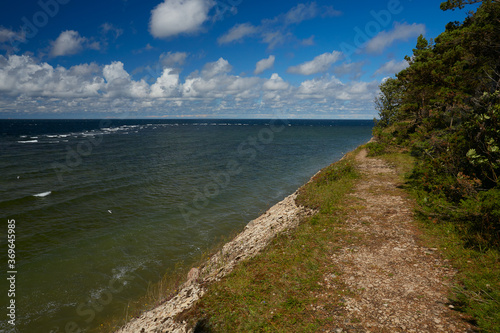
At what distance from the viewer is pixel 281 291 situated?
8086 mm

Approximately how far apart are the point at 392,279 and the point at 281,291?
391 cm

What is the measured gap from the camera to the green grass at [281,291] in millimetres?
6984

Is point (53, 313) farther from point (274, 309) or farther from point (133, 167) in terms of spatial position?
point (133, 167)

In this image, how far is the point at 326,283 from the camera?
8297 mm

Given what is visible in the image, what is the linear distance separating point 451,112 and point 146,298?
73.2 feet

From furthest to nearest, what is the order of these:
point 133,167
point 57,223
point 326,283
A: 1. point 133,167
2. point 57,223
3. point 326,283

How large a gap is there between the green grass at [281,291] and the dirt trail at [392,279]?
545 millimetres

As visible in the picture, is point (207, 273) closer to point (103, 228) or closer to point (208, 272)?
point (208, 272)

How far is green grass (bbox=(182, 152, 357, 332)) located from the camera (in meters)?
6.98

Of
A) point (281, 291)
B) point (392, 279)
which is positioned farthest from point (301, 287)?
point (392, 279)

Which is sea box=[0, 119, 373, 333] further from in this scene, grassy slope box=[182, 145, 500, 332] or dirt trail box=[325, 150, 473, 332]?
dirt trail box=[325, 150, 473, 332]

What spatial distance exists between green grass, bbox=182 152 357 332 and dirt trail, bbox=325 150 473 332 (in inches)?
21.4

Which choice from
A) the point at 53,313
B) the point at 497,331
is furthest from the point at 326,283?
the point at 53,313

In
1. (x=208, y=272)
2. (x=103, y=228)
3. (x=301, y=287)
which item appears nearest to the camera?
(x=301, y=287)
